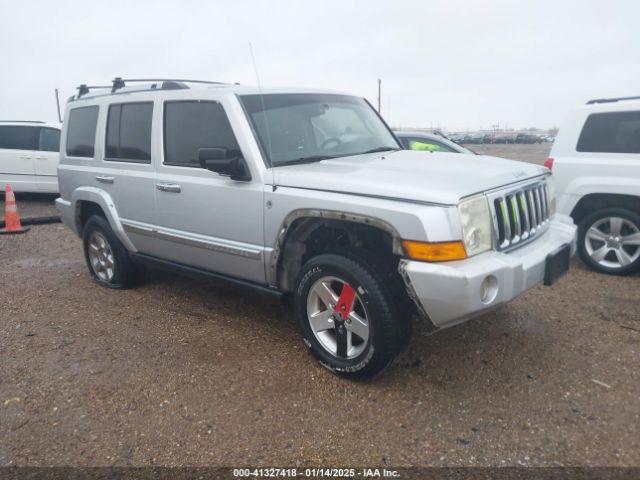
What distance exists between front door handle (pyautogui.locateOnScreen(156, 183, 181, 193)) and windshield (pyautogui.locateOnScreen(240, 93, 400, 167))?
849mm

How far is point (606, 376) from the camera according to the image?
3.35m

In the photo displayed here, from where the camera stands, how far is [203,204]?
3.93 m

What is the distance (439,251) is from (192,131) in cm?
224

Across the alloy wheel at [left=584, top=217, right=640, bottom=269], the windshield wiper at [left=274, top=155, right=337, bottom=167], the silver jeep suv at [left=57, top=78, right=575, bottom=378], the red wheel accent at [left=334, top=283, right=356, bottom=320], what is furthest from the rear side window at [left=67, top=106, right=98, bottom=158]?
the alloy wheel at [left=584, top=217, right=640, bottom=269]

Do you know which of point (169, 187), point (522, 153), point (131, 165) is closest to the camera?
point (169, 187)

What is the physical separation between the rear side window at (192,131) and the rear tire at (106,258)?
1.27 metres

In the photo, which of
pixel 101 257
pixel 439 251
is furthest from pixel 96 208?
pixel 439 251

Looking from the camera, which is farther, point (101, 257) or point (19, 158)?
point (19, 158)

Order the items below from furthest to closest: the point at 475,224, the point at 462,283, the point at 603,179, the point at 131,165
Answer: the point at 603,179, the point at 131,165, the point at 475,224, the point at 462,283

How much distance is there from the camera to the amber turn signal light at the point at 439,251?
2809mm

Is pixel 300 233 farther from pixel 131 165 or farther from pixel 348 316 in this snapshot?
pixel 131 165

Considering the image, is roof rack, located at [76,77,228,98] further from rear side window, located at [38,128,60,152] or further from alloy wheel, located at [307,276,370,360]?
rear side window, located at [38,128,60,152]

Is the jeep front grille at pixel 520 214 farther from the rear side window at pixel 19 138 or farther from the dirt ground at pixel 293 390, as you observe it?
the rear side window at pixel 19 138

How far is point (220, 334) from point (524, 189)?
2473mm
